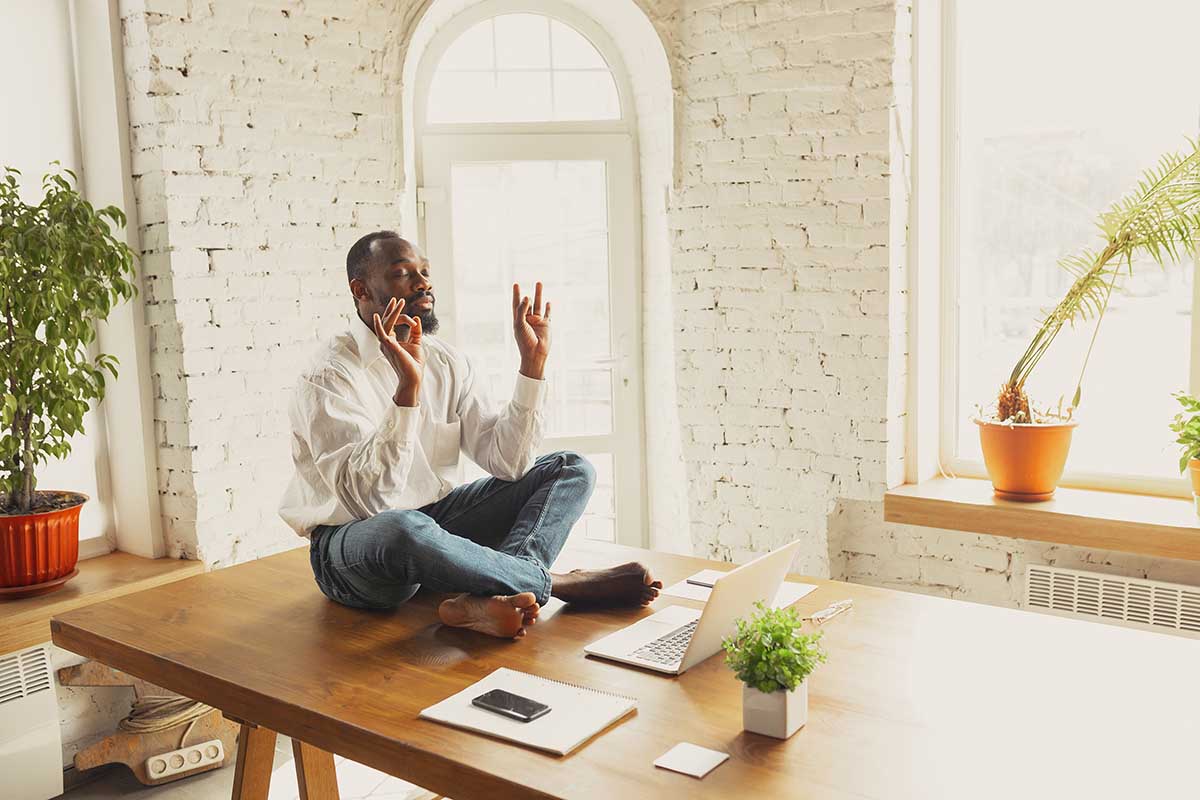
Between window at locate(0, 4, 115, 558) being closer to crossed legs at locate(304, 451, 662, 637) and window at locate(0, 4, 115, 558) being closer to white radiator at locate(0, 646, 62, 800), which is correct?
white radiator at locate(0, 646, 62, 800)

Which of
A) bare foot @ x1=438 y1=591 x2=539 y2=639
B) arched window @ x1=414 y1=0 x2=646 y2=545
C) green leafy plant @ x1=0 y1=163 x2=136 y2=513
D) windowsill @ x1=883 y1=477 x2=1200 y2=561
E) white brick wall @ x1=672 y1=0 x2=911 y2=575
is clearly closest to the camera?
bare foot @ x1=438 y1=591 x2=539 y2=639

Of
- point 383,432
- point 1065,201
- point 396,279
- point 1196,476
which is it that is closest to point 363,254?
point 396,279

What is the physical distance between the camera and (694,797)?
1346 mm

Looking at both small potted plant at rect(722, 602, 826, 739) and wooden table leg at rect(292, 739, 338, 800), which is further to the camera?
wooden table leg at rect(292, 739, 338, 800)

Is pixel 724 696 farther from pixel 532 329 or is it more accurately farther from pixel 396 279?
pixel 396 279

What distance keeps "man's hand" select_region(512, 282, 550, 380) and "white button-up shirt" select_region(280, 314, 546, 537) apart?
0.07m

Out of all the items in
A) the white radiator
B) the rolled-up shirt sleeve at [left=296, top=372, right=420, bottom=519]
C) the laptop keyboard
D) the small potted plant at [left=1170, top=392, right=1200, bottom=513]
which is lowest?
the white radiator

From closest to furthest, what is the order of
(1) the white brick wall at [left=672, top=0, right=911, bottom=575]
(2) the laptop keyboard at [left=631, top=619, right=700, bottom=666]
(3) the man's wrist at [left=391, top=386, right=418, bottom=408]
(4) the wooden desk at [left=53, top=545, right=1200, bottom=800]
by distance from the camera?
1. (4) the wooden desk at [left=53, top=545, right=1200, bottom=800]
2. (2) the laptop keyboard at [left=631, top=619, right=700, bottom=666]
3. (3) the man's wrist at [left=391, top=386, right=418, bottom=408]
4. (1) the white brick wall at [left=672, top=0, right=911, bottom=575]

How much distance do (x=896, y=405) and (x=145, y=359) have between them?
2.32 metres

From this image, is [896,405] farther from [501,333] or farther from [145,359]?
[145,359]

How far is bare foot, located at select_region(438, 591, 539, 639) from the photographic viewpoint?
1.95 meters

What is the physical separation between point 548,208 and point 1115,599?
2285 mm

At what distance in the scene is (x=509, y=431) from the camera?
2477 mm

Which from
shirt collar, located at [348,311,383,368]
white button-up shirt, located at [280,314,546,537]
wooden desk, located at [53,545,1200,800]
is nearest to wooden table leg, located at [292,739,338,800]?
wooden desk, located at [53,545,1200,800]
